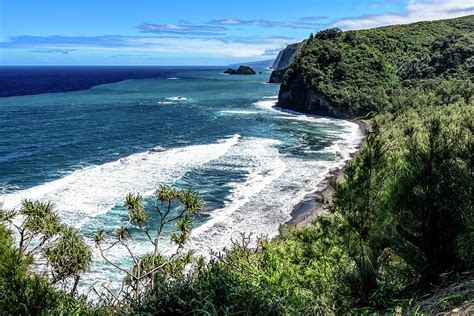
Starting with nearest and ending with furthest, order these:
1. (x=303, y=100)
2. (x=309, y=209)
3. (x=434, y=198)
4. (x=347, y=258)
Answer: (x=434, y=198) → (x=347, y=258) → (x=309, y=209) → (x=303, y=100)

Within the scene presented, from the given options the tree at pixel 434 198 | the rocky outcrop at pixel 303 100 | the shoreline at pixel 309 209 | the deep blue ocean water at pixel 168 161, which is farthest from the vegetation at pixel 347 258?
the rocky outcrop at pixel 303 100

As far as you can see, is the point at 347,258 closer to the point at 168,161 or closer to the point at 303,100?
the point at 168,161

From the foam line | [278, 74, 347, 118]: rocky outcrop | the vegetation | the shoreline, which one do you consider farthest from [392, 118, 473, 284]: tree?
[278, 74, 347, 118]: rocky outcrop

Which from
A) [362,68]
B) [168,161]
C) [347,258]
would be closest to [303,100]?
[362,68]

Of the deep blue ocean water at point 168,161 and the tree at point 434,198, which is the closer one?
the tree at point 434,198

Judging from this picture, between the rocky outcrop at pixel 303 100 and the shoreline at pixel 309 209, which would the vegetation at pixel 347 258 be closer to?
the shoreline at pixel 309 209
